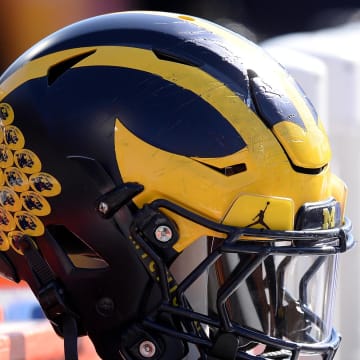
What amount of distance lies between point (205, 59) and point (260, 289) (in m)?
0.46

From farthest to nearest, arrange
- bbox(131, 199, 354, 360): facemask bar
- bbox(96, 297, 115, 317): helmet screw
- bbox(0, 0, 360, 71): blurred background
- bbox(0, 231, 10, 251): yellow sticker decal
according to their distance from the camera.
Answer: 1. bbox(0, 0, 360, 71): blurred background
2. bbox(0, 231, 10, 251): yellow sticker decal
3. bbox(96, 297, 115, 317): helmet screw
4. bbox(131, 199, 354, 360): facemask bar

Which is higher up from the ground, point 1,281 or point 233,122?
point 233,122

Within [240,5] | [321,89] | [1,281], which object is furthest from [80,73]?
[240,5]

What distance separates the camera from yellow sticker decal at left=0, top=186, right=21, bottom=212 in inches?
69.0

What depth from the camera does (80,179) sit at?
1673mm

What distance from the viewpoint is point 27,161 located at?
5.66 ft

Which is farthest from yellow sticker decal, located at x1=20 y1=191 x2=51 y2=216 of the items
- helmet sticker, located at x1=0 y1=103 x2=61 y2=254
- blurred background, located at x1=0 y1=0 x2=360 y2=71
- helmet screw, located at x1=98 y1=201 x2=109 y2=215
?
blurred background, located at x1=0 y1=0 x2=360 y2=71

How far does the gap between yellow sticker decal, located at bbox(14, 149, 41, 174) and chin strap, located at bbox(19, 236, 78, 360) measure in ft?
0.41

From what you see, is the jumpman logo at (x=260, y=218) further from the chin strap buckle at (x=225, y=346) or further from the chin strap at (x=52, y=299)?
the chin strap at (x=52, y=299)

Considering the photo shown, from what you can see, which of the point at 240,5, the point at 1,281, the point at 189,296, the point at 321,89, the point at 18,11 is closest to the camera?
the point at 189,296

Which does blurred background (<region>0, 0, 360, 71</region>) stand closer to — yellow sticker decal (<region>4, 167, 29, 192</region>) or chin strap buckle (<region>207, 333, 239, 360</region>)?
yellow sticker decal (<region>4, 167, 29, 192</region>)

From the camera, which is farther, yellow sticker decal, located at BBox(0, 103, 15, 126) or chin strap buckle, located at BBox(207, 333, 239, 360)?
yellow sticker decal, located at BBox(0, 103, 15, 126)

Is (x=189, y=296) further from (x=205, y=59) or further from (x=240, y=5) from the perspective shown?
(x=240, y=5)

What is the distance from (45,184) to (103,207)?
130 mm
